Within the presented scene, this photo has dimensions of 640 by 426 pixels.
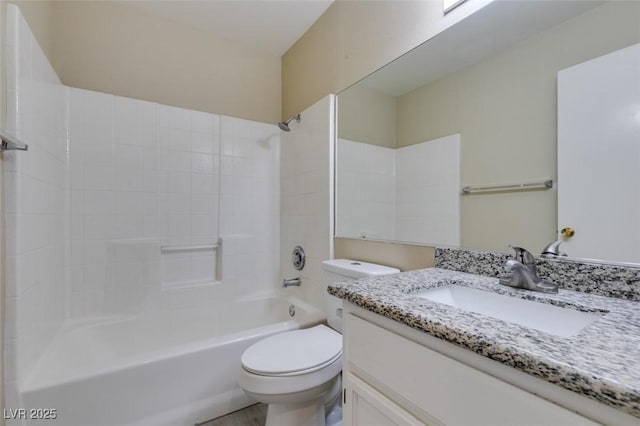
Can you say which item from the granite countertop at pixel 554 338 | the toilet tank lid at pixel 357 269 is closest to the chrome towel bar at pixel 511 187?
the granite countertop at pixel 554 338

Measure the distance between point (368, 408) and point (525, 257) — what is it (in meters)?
0.65

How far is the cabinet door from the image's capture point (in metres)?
0.62

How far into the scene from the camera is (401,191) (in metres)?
1.55

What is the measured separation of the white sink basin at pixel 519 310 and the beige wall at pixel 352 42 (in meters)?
1.09

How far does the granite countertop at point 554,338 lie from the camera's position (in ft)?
1.18

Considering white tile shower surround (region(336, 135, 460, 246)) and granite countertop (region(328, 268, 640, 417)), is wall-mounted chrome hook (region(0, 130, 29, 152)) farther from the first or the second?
white tile shower surround (region(336, 135, 460, 246))

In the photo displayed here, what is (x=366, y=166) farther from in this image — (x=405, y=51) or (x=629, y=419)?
(x=629, y=419)

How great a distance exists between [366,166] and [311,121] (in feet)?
1.91

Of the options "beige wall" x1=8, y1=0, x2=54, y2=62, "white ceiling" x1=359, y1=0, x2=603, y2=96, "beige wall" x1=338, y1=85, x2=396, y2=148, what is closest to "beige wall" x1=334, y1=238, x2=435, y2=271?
"beige wall" x1=338, y1=85, x2=396, y2=148

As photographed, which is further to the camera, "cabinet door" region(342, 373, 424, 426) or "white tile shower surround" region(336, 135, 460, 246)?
"white tile shower surround" region(336, 135, 460, 246)

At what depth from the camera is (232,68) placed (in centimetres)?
229

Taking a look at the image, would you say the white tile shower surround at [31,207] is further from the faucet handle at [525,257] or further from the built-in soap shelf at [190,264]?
the faucet handle at [525,257]

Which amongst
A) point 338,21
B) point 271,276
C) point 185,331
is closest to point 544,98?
point 338,21

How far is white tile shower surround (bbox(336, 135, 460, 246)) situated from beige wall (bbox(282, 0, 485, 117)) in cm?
45
